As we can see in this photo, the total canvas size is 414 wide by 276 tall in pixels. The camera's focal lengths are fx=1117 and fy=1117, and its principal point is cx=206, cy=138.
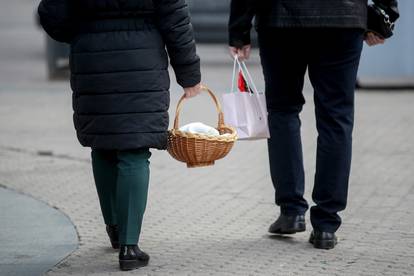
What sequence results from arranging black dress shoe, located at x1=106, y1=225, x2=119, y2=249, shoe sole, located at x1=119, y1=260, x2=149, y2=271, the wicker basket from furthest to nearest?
black dress shoe, located at x1=106, y1=225, x2=119, y2=249, the wicker basket, shoe sole, located at x1=119, y1=260, x2=149, y2=271

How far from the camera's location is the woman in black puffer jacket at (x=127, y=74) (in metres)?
4.97

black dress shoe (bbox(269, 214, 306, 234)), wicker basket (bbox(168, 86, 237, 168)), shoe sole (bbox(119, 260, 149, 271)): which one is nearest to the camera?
shoe sole (bbox(119, 260, 149, 271))

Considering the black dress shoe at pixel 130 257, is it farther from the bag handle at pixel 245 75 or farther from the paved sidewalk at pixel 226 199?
the bag handle at pixel 245 75

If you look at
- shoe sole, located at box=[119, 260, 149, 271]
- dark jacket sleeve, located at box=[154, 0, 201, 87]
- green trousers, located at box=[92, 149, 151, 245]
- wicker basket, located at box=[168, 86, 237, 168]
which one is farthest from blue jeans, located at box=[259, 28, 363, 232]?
shoe sole, located at box=[119, 260, 149, 271]

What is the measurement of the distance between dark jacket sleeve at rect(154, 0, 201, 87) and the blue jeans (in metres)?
0.56

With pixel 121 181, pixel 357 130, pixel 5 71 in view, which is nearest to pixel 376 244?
pixel 121 181

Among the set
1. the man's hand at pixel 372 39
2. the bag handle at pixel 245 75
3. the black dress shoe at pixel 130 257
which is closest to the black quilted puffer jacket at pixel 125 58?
the black dress shoe at pixel 130 257

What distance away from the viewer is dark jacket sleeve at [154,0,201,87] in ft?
16.3

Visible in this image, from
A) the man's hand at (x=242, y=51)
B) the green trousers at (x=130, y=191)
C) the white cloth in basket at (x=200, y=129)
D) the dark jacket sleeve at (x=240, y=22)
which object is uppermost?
the dark jacket sleeve at (x=240, y=22)

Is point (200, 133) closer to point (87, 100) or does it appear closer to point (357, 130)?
point (87, 100)

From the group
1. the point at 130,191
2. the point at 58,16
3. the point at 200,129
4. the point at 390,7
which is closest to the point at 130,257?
the point at 130,191

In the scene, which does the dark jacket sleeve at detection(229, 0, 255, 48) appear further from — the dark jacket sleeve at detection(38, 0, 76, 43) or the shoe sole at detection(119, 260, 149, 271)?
the shoe sole at detection(119, 260, 149, 271)

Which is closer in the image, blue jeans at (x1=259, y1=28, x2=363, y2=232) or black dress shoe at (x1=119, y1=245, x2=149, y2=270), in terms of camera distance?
black dress shoe at (x1=119, y1=245, x2=149, y2=270)

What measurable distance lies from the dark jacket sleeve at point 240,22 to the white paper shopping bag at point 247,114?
14 centimetres
